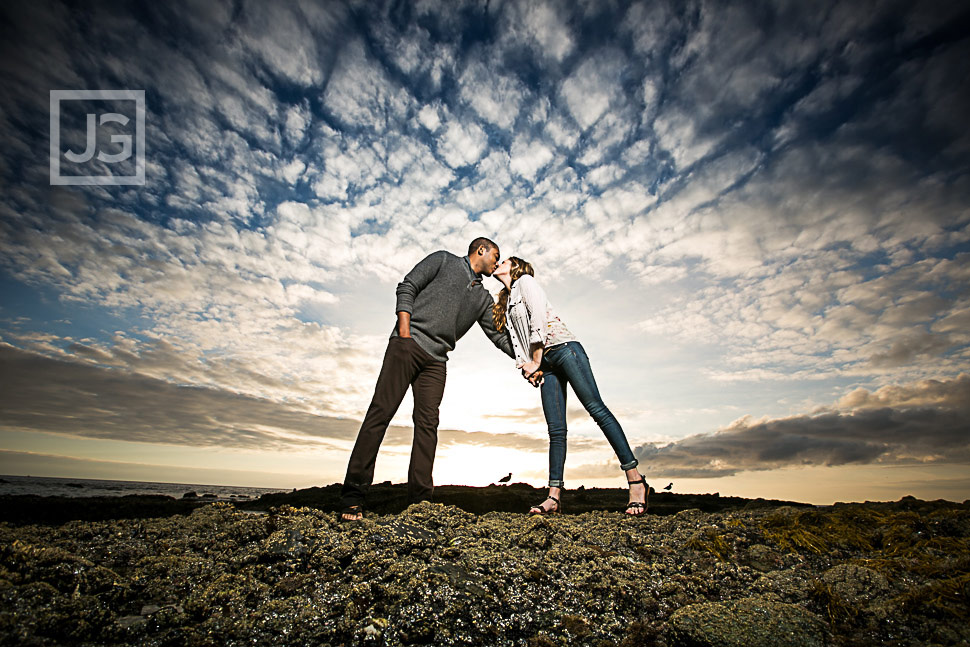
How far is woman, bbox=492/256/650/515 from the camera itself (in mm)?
4094

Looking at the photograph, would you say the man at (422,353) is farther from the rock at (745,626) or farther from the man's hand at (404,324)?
the rock at (745,626)

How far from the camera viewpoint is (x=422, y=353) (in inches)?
165

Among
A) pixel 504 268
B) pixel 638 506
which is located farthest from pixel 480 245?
pixel 638 506

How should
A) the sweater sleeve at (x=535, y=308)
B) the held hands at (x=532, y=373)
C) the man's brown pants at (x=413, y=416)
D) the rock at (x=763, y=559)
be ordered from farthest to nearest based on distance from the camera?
the held hands at (x=532, y=373)
the sweater sleeve at (x=535, y=308)
the man's brown pants at (x=413, y=416)
the rock at (x=763, y=559)

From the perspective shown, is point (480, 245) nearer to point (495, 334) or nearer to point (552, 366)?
point (495, 334)

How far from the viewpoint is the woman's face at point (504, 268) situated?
482cm

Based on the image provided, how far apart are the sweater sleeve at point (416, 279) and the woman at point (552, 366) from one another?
0.77 m

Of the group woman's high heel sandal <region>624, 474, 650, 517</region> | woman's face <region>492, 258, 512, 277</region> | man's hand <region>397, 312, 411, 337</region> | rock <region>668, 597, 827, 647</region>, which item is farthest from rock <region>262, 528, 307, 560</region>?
woman's face <region>492, 258, 512, 277</region>

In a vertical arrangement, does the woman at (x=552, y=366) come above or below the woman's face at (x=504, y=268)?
below

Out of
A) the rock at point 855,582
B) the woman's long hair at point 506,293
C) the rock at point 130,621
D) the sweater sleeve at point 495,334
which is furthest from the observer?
the sweater sleeve at point 495,334

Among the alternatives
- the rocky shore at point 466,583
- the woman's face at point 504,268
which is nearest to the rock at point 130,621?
the rocky shore at point 466,583

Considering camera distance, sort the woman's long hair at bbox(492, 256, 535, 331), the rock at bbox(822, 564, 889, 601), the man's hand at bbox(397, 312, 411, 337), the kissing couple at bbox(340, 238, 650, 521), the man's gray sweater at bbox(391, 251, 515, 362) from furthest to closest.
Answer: the woman's long hair at bbox(492, 256, 535, 331) → the man's gray sweater at bbox(391, 251, 515, 362) → the man's hand at bbox(397, 312, 411, 337) → the kissing couple at bbox(340, 238, 650, 521) → the rock at bbox(822, 564, 889, 601)

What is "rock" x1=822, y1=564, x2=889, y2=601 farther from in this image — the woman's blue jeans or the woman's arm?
the woman's arm

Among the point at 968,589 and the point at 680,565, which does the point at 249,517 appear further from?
the point at 968,589
